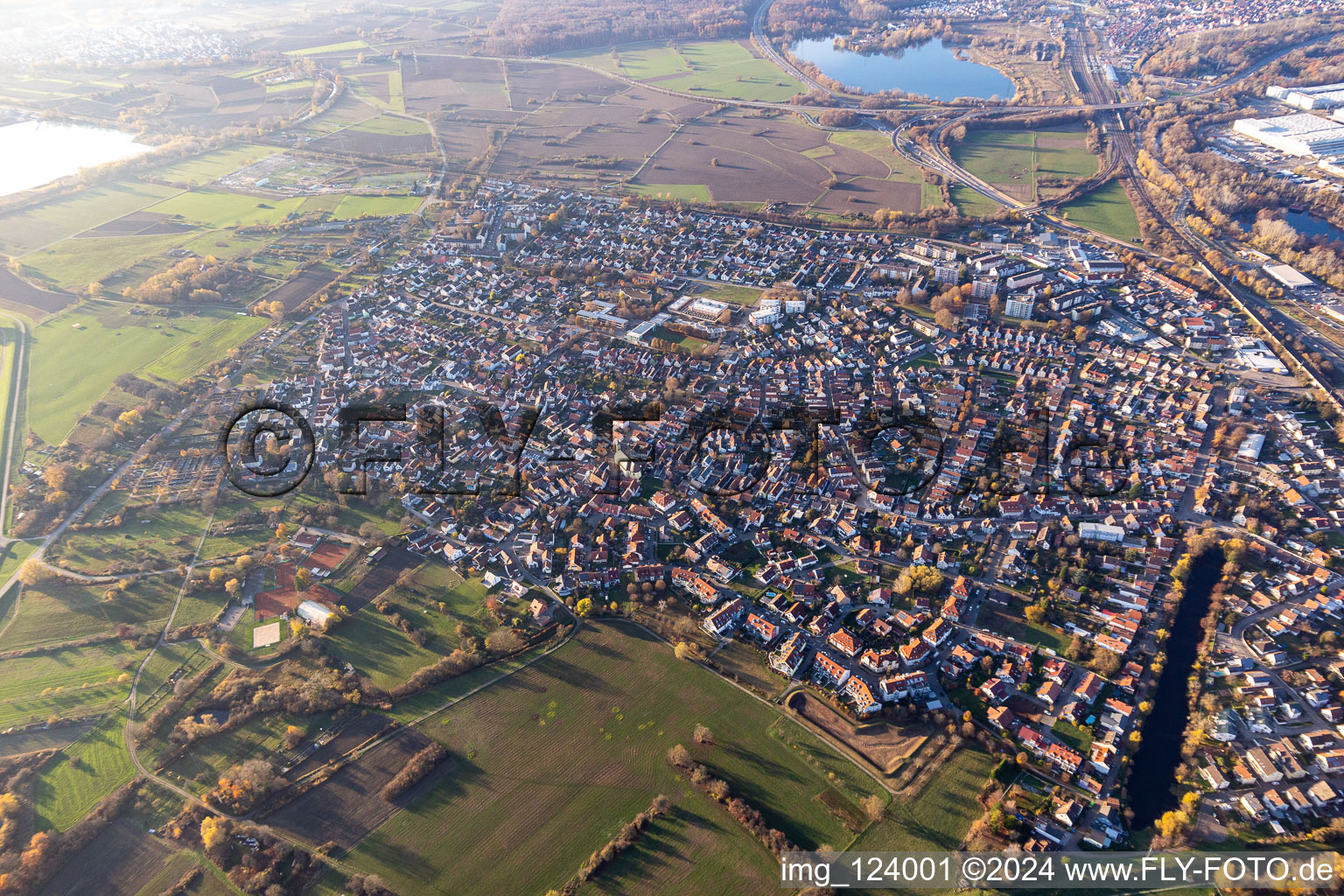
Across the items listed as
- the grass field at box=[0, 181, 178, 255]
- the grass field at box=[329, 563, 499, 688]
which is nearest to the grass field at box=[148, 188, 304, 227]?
the grass field at box=[0, 181, 178, 255]

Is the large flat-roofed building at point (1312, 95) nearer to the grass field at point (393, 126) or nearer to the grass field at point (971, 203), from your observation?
the grass field at point (971, 203)

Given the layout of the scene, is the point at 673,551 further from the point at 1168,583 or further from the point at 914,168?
the point at 914,168

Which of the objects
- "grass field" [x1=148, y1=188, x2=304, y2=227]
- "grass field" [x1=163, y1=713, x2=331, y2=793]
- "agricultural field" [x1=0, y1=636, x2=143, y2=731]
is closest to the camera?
"grass field" [x1=163, y1=713, x2=331, y2=793]

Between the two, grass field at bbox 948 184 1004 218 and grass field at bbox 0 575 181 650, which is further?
grass field at bbox 948 184 1004 218

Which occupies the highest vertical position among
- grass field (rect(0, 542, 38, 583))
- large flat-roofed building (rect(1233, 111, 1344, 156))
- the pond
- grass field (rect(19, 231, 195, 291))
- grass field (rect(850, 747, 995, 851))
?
large flat-roofed building (rect(1233, 111, 1344, 156))

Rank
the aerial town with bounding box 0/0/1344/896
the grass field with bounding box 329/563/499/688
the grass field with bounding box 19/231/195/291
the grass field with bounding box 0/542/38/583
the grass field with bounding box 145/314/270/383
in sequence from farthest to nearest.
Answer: the grass field with bounding box 19/231/195/291
the grass field with bounding box 145/314/270/383
the grass field with bounding box 0/542/38/583
the grass field with bounding box 329/563/499/688
the aerial town with bounding box 0/0/1344/896

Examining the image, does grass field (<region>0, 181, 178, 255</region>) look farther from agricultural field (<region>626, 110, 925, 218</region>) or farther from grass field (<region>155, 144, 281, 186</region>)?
agricultural field (<region>626, 110, 925, 218</region>)

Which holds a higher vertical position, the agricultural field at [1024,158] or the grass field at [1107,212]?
the agricultural field at [1024,158]

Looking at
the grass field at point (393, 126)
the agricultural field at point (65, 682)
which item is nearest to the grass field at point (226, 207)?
the grass field at point (393, 126)
